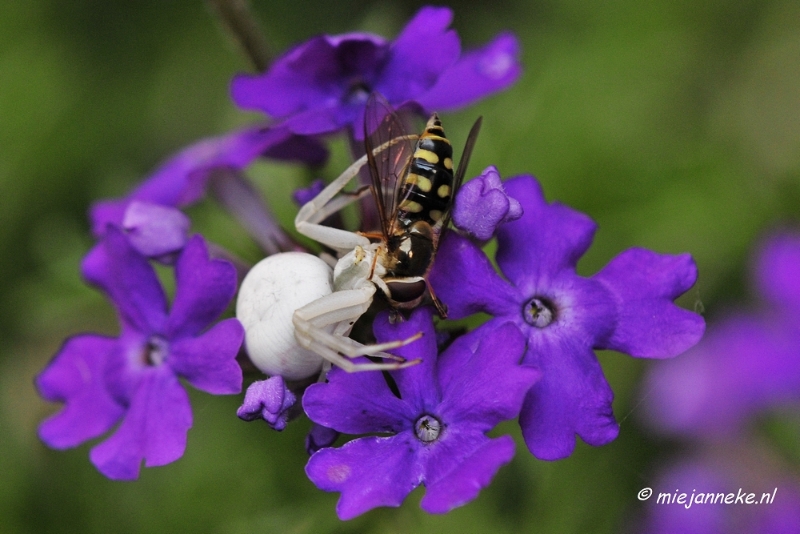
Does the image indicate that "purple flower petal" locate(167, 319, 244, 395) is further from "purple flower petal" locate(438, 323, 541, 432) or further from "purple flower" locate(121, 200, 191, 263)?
"purple flower petal" locate(438, 323, 541, 432)

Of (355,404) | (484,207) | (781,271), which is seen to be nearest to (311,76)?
(484,207)

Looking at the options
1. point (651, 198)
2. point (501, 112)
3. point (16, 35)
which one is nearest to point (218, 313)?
point (501, 112)

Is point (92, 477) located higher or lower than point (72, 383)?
lower

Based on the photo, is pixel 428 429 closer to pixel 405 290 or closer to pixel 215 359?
pixel 405 290

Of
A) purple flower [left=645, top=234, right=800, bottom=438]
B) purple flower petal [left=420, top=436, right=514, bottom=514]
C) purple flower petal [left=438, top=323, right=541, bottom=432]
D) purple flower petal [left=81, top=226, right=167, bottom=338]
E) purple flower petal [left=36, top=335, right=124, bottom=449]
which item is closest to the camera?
purple flower petal [left=420, top=436, right=514, bottom=514]

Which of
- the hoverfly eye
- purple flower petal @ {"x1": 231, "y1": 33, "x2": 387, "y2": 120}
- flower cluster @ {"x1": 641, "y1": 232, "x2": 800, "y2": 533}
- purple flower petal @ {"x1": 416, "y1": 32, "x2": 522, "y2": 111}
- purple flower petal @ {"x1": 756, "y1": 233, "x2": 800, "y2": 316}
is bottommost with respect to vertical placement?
flower cluster @ {"x1": 641, "y1": 232, "x2": 800, "y2": 533}

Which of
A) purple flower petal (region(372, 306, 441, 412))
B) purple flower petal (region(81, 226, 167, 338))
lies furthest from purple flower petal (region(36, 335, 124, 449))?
purple flower petal (region(372, 306, 441, 412))

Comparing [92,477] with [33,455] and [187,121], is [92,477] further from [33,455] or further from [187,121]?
[187,121]
